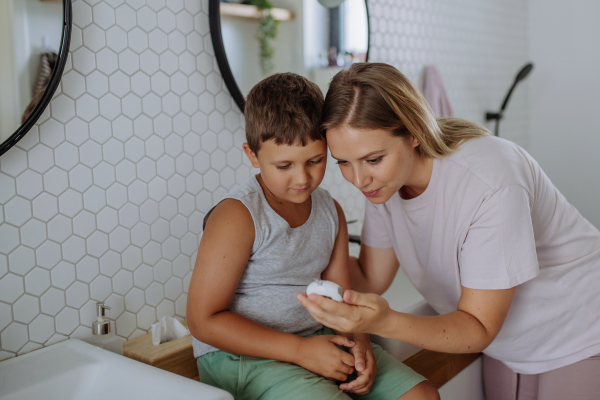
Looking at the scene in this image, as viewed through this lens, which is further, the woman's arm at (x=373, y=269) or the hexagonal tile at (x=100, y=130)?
the woman's arm at (x=373, y=269)

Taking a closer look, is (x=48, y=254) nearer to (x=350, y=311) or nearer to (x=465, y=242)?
(x=350, y=311)

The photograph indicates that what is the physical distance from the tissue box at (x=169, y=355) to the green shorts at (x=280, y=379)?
7 centimetres

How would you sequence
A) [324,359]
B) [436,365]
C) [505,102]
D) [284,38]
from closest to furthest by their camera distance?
[324,359]
[436,365]
[284,38]
[505,102]

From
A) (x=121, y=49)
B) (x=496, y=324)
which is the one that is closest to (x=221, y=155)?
(x=121, y=49)

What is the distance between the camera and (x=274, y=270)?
3.51ft

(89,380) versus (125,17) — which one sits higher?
(125,17)

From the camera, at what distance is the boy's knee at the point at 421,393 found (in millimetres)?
1004

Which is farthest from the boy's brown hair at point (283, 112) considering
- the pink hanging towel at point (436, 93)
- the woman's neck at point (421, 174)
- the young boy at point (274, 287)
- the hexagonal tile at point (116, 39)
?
A: the pink hanging towel at point (436, 93)

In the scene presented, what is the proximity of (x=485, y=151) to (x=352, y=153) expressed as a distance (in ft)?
0.98

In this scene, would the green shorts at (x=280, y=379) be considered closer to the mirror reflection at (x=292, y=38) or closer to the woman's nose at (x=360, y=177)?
the woman's nose at (x=360, y=177)

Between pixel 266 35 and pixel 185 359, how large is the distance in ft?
3.03

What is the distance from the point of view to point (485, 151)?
106 cm

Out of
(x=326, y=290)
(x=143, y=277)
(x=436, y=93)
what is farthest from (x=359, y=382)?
(x=436, y=93)

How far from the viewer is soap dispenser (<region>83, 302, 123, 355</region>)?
108cm
